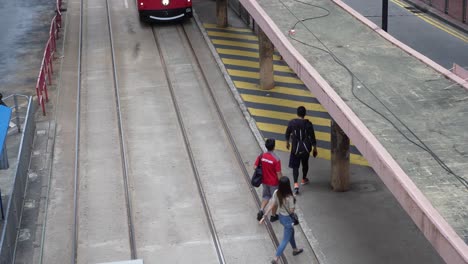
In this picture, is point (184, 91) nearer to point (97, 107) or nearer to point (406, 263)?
point (97, 107)

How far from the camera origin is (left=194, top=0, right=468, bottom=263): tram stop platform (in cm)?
1247

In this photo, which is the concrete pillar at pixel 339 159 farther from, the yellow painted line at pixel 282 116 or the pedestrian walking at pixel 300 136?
the yellow painted line at pixel 282 116

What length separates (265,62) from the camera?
919 inches

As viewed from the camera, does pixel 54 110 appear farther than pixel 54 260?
Yes

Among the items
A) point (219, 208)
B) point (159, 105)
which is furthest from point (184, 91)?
point (219, 208)

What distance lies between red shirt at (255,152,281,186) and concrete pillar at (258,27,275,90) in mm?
8478

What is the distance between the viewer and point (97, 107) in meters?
22.8

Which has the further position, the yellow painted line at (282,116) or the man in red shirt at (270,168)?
the yellow painted line at (282,116)

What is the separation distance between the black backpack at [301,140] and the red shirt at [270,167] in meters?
1.42

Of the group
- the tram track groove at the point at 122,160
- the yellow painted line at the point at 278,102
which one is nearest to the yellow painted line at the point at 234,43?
the tram track groove at the point at 122,160

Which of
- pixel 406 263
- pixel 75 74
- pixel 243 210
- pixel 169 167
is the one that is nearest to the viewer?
pixel 406 263

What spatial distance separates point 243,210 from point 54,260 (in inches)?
→ 149

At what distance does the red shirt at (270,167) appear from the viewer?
15.0m

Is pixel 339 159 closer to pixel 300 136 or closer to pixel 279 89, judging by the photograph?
pixel 300 136
